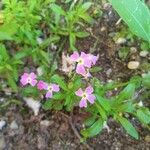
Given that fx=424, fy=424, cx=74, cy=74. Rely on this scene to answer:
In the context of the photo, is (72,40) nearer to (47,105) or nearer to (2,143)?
(47,105)

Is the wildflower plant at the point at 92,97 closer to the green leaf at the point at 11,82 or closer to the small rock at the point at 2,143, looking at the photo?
the green leaf at the point at 11,82

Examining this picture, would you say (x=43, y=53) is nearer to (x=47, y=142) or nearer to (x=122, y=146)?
(x=47, y=142)

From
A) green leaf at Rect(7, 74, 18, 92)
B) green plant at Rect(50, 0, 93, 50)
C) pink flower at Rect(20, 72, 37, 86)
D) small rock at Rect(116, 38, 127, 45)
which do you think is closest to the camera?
pink flower at Rect(20, 72, 37, 86)

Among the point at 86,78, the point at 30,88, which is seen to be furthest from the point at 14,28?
the point at 86,78

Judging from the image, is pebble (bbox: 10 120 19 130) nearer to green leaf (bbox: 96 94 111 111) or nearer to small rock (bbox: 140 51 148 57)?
green leaf (bbox: 96 94 111 111)

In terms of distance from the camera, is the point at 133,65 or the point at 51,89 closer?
the point at 51,89

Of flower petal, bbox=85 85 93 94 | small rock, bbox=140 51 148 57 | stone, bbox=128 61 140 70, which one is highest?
flower petal, bbox=85 85 93 94

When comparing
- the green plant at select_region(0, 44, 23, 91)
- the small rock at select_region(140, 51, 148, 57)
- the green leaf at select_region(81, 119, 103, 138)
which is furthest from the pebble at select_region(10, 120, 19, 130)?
the small rock at select_region(140, 51, 148, 57)


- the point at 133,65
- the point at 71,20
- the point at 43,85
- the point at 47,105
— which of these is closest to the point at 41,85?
the point at 43,85

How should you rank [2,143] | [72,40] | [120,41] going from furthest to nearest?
1. [120,41]
2. [72,40]
3. [2,143]
